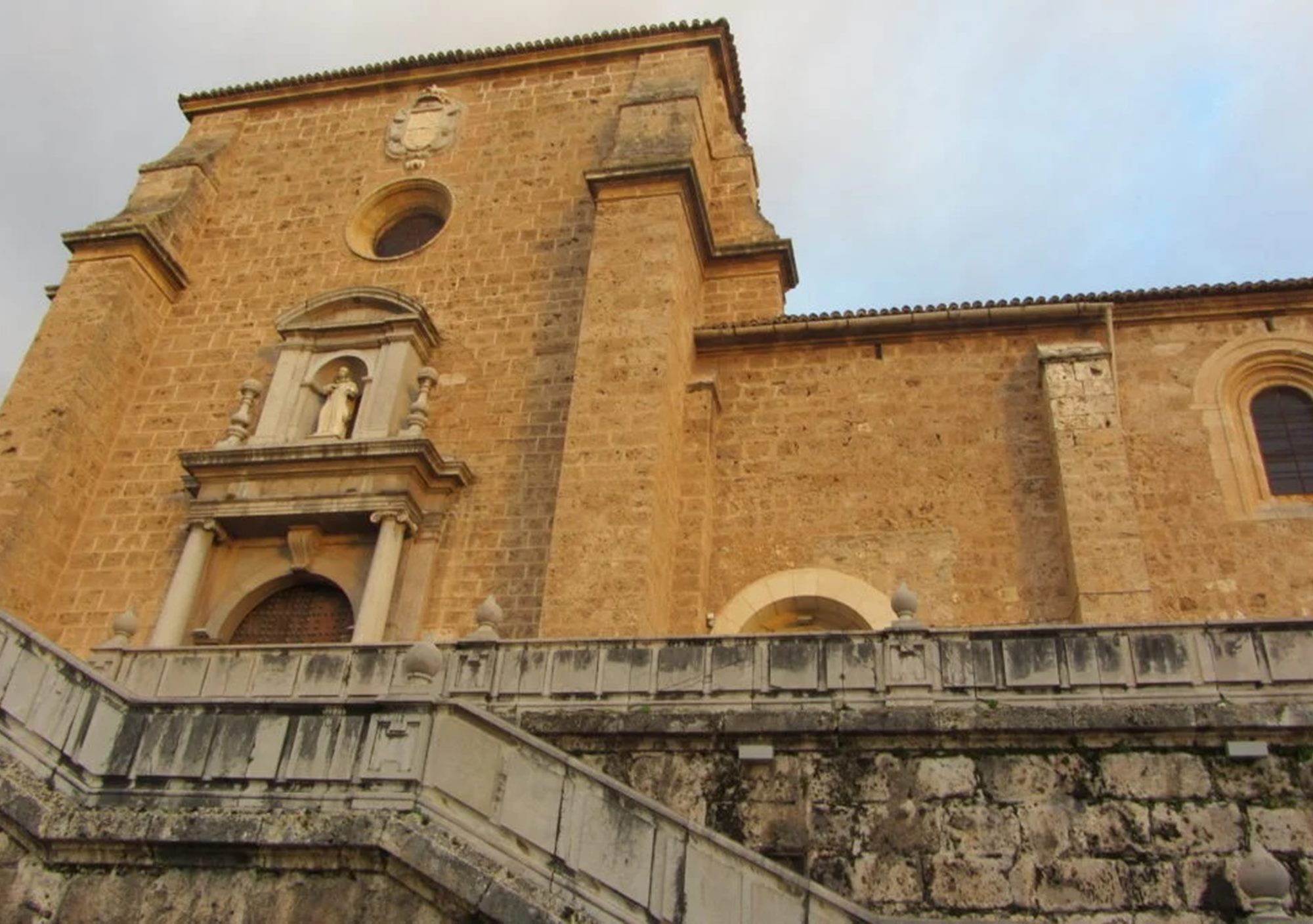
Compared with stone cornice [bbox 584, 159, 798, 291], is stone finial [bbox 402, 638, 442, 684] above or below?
below

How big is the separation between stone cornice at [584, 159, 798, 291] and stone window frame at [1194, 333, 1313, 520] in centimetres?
555

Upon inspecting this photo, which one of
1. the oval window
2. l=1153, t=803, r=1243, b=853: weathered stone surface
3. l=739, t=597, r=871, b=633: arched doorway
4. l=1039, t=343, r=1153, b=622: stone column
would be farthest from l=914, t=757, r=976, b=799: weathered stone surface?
the oval window

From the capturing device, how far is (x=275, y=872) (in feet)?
19.0

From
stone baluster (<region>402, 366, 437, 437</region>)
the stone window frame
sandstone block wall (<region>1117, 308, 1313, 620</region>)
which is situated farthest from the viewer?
stone baluster (<region>402, 366, 437, 437</region>)

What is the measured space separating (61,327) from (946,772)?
499 inches

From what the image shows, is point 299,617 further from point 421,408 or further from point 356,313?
point 356,313

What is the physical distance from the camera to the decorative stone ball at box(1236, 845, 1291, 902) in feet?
18.8

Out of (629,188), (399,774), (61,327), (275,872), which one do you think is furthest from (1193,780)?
(61,327)

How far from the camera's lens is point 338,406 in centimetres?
1406

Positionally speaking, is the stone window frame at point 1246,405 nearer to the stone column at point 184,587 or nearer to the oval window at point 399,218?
the oval window at point 399,218

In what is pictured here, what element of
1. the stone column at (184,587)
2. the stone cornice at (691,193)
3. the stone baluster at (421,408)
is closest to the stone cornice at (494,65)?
the stone cornice at (691,193)

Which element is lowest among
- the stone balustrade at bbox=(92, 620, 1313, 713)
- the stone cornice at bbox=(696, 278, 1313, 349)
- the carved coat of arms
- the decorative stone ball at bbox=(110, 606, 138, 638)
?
the stone balustrade at bbox=(92, 620, 1313, 713)

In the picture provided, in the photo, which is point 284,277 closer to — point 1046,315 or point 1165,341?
point 1046,315

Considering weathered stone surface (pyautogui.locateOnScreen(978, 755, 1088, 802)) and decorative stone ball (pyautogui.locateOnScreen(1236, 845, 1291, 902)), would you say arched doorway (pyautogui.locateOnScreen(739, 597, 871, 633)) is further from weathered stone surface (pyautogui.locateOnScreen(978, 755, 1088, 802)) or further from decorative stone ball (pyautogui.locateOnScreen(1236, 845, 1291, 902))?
decorative stone ball (pyautogui.locateOnScreen(1236, 845, 1291, 902))
